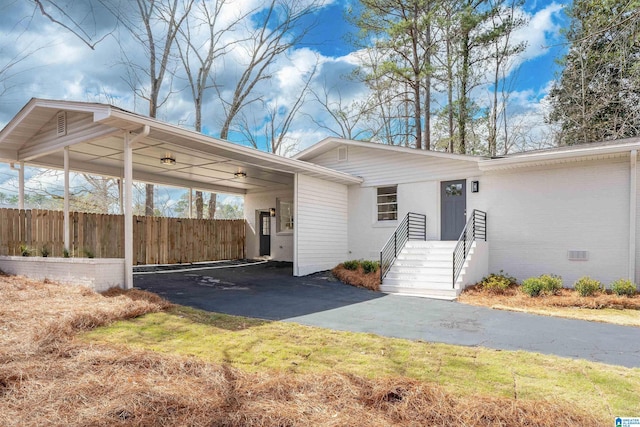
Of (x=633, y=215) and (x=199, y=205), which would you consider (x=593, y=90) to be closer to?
(x=633, y=215)

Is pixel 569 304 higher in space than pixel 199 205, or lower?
lower

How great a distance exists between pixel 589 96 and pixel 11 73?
20.5 metres

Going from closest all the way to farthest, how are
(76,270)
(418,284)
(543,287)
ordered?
1. (76,270)
2. (543,287)
3. (418,284)

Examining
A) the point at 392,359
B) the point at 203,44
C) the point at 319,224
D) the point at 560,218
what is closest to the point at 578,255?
→ the point at 560,218

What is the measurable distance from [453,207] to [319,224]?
402cm

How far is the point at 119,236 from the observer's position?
1120 centimetres

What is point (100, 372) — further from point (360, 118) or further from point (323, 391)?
point (360, 118)

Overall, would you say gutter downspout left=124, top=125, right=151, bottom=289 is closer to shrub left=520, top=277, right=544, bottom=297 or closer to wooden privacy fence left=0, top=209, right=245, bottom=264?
wooden privacy fence left=0, top=209, right=245, bottom=264

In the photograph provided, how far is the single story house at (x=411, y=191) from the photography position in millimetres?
8234

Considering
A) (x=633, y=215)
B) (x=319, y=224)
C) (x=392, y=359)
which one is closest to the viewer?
(x=392, y=359)

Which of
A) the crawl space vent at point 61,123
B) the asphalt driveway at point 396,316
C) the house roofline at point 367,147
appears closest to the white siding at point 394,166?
the house roofline at point 367,147

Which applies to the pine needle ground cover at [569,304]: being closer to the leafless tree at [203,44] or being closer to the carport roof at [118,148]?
the carport roof at [118,148]

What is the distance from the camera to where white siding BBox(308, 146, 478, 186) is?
10906 millimetres

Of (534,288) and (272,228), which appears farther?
(272,228)
